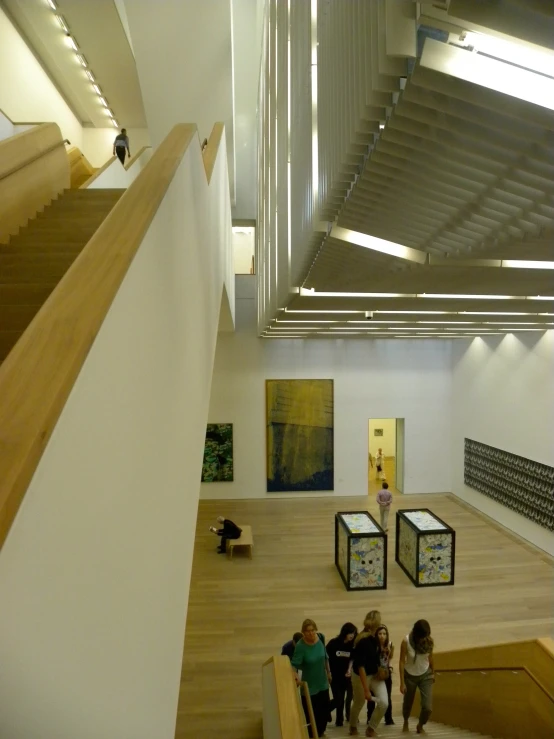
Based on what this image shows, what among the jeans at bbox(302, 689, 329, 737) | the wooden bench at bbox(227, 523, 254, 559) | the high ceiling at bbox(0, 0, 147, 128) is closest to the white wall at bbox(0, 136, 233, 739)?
the jeans at bbox(302, 689, 329, 737)

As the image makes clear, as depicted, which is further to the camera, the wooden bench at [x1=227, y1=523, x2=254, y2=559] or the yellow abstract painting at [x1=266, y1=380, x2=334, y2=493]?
the yellow abstract painting at [x1=266, y1=380, x2=334, y2=493]

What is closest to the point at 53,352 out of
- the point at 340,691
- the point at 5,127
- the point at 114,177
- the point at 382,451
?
the point at 340,691

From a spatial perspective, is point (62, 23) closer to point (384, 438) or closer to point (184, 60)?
point (184, 60)

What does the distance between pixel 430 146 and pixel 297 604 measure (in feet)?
27.6

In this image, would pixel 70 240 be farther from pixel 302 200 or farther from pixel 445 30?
pixel 445 30

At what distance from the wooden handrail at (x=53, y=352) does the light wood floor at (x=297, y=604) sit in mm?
6183

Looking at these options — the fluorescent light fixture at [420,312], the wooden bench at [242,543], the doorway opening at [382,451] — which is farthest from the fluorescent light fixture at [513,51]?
the doorway opening at [382,451]

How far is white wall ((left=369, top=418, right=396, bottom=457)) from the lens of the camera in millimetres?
20719

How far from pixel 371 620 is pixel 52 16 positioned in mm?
11407

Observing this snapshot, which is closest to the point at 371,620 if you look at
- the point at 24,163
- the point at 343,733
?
the point at 343,733

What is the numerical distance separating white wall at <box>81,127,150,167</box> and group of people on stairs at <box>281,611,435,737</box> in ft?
44.6

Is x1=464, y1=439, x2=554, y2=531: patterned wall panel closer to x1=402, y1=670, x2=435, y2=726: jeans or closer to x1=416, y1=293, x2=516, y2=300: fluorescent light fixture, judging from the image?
x1=402, y1=670, x2=435, y2=726: jeans

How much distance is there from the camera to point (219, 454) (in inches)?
566

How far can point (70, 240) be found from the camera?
4.15 meters
